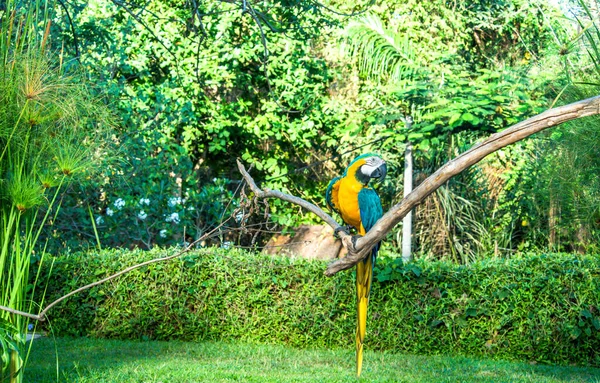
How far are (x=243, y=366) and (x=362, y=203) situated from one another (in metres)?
2.06

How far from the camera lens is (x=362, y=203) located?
3723 millimetres

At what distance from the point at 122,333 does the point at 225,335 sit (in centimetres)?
95

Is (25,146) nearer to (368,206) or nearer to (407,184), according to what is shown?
(368,206)

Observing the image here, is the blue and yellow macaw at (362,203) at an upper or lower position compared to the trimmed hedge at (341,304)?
upper

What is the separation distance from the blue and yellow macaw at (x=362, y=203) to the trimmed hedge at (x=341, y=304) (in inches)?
83.9

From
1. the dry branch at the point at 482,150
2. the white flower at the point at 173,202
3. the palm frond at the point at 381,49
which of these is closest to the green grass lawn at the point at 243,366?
the white flower at the point at 173,202

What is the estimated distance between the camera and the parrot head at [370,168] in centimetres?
365

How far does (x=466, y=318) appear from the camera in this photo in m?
5.94

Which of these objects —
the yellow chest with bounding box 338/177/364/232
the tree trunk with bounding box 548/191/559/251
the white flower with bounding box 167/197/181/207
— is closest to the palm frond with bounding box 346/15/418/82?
the tree trunk with bounding box 548/191/559/251

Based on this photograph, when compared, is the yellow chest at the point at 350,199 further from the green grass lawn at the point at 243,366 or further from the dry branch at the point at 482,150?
the green grass lawn at the point at 243,366

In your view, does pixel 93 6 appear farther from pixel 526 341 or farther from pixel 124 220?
pixel 526 341

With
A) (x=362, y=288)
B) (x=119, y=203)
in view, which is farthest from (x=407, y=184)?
(x=362, y=288)

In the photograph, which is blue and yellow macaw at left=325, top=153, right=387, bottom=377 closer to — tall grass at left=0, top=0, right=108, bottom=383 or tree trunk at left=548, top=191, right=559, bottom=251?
tall grass at left=0, top=0, right=108, bottom=383

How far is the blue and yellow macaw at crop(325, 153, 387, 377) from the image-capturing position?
3.71m
